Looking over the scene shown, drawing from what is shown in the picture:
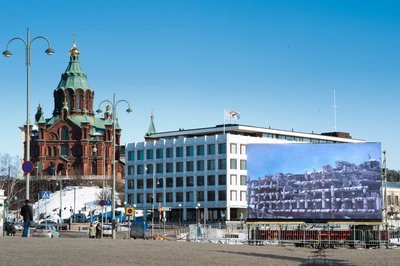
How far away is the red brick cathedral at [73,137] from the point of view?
187 metres

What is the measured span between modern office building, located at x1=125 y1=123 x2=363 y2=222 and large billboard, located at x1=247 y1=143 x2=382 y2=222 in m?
62.4

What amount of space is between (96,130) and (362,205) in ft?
453

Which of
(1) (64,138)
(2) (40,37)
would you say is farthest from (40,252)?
(1) (64,138)

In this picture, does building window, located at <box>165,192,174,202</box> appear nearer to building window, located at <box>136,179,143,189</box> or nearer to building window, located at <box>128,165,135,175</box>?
building window, located at <box>136,179,143,189</box>

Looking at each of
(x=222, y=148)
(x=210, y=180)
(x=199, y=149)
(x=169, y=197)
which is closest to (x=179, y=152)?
(x=199, y=149)

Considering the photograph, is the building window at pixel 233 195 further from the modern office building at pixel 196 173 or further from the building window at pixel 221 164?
the building window at pixel 221 164

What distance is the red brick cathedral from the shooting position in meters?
187

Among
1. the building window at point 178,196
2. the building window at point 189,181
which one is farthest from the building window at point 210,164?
the building window at point 178,196

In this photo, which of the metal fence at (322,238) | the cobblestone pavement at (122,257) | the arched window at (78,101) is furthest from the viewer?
the arched window at (78,101)

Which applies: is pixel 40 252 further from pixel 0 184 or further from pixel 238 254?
pixel 0 184

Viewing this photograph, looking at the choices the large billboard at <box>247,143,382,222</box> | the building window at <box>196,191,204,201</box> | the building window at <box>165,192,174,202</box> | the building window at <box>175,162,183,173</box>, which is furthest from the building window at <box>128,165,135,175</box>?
the large billboard at <box>247,143,382,222</box>

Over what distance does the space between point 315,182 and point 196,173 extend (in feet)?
231

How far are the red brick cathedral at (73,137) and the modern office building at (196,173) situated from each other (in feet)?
143

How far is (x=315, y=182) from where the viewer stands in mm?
63469
